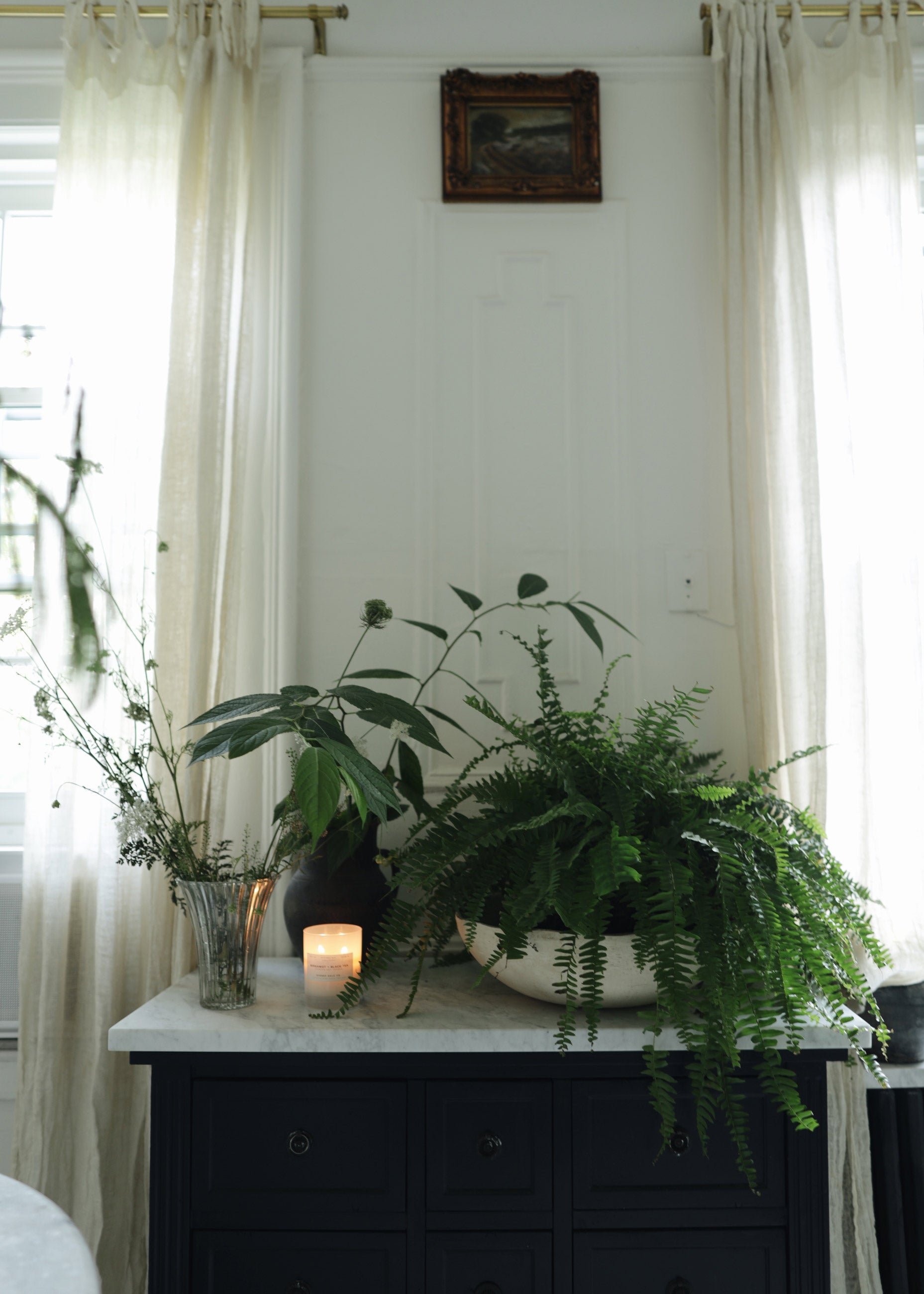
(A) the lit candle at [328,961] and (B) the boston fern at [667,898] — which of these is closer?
(B) the boston fern at [667,898]

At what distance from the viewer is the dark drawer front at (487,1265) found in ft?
3.86

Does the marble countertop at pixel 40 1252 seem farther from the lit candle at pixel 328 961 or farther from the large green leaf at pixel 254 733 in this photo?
the lit candle at pixel 328 961

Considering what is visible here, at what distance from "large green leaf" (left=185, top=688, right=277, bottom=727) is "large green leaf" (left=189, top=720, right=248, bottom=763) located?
6 centimetres

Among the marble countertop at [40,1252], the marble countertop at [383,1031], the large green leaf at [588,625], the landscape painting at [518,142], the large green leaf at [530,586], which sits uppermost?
the landscape painting at [518,142]

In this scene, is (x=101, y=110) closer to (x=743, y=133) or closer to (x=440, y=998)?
(x=743, y=133)

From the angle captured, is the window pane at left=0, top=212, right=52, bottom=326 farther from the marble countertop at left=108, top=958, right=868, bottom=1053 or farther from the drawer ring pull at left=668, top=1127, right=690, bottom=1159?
the drawer ring pull at left=668, top=1127, right=690, bottom=1159

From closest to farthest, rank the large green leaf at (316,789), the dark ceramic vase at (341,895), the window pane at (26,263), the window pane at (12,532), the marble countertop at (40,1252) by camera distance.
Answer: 1. the window pane at (12,532)
2. the marble countertop at (40,1252)
3. the large green leaf at (316,789)
4. the dark ceramic vase at (341,895)
5. the window pane at (26,263)

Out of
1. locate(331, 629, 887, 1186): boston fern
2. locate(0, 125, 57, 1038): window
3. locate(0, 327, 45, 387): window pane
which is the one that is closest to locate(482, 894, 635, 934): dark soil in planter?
locate(331, 629, 887, 1186): boston fern

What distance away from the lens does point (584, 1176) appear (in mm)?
1185

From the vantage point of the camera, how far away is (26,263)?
77.7 inches

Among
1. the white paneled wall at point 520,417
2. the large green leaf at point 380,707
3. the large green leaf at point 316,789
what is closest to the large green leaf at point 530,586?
the white paneled wall at point 520,417

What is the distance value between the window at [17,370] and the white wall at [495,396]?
581 mm

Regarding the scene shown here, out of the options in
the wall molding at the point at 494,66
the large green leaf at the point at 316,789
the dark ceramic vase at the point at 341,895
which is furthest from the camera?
the wall molding at the point at 494,66

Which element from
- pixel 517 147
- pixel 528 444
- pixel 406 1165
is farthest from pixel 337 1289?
pixel 517 147
